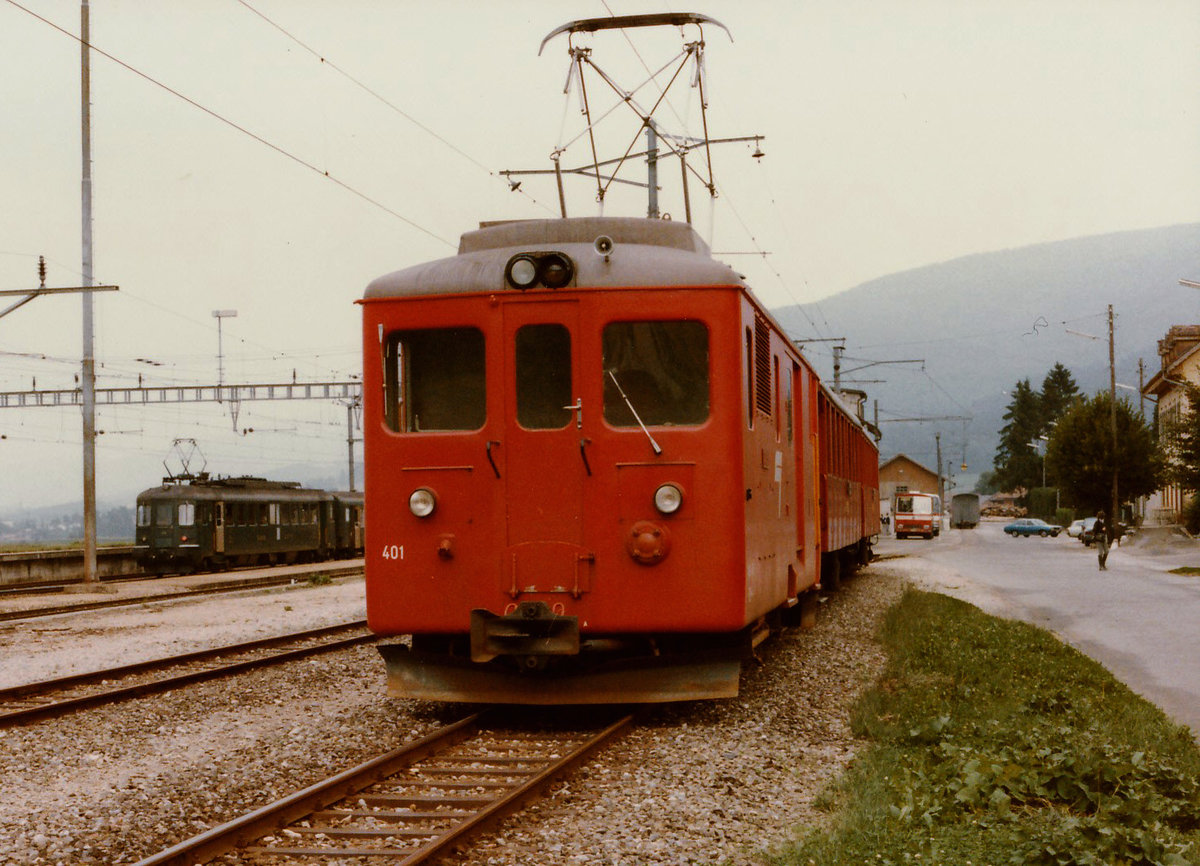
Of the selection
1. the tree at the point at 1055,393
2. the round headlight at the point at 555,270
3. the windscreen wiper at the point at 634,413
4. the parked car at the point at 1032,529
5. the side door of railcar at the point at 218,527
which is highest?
the tree at the point at 1055,393

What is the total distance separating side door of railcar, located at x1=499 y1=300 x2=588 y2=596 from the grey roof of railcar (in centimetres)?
32

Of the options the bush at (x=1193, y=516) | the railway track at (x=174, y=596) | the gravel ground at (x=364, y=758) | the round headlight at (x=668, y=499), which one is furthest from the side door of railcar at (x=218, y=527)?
the round headlight at (x=668, y=499)

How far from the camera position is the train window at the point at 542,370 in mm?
8148

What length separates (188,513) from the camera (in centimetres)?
3512

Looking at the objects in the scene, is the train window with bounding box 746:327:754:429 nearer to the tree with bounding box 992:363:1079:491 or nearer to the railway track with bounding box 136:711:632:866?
the railway track with bounding box 136:711:632:866

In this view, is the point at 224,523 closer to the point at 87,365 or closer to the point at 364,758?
the point at 87,365

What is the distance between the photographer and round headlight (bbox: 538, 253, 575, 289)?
8141 millimetres

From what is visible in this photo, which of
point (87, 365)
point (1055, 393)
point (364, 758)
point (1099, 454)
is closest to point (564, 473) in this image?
point (364, 758)

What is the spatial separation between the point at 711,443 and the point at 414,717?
9.36 feet

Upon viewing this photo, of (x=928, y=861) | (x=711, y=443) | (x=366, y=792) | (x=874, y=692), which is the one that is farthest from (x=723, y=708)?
(x=928, y=861)

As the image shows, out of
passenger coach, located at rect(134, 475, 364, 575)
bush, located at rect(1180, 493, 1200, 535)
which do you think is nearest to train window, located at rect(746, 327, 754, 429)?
passenger coach, located at rect(134, 475, 364, 575)

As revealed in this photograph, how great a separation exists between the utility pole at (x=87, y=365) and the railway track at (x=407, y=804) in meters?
19.6

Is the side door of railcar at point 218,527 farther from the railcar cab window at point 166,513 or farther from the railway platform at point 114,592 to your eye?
the railway platform at point 114,592

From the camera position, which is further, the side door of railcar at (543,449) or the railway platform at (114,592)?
the railway platform at (114,592)
